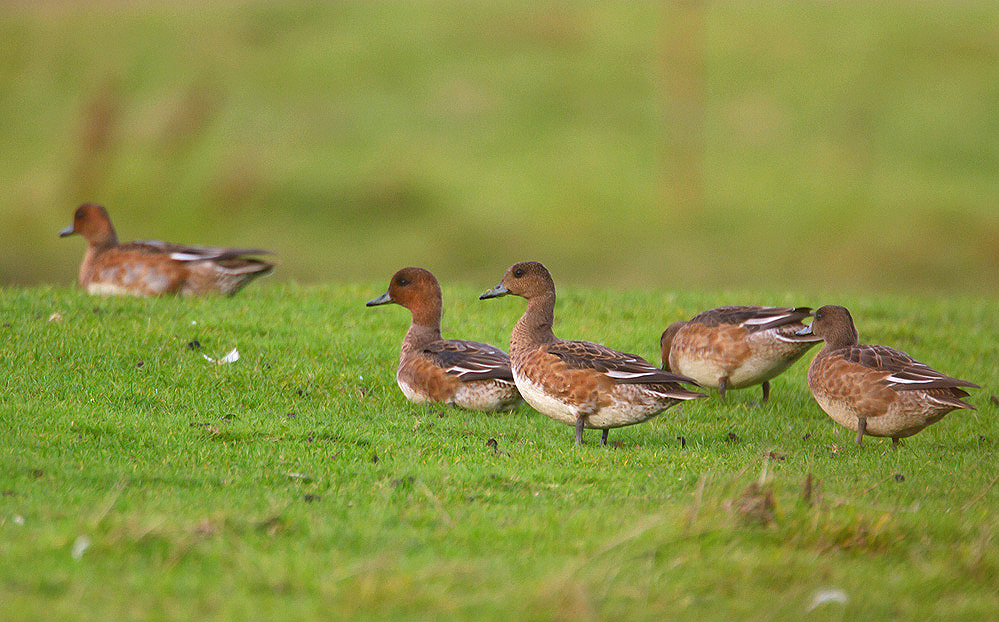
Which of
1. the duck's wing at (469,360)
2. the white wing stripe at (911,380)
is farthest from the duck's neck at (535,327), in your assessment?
the white wing stripe at (911,380)

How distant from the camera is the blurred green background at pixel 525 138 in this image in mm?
29766

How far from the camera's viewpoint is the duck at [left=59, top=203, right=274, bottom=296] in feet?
39.7

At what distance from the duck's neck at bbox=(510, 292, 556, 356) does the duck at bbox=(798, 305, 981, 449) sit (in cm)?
227

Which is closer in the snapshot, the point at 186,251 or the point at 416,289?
the point at 416,289

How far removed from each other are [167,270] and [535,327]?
222 inches

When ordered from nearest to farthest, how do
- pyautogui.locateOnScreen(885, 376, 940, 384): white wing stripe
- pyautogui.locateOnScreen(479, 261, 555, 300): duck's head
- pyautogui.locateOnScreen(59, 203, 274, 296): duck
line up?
pyautogui.locateOnScreen(885, 376, 940, 384): white wing stripe, pyautogui.locateOnScreen(479, 261, 555, 300): duck's head, pyautogui.locateOnScreen(59, 203, 274, 296): duck

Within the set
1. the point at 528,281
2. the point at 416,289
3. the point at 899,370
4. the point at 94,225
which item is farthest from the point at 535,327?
the point at 94,225

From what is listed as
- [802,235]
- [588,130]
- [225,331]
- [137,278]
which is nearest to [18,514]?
[225,331]

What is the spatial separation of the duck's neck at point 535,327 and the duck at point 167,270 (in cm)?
463

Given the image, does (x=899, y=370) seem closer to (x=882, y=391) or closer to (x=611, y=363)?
(x=882, y=391)

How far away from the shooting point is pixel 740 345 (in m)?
9.64

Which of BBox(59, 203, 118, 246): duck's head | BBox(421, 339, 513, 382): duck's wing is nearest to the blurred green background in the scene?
BBox(59, 203, 118, 246): duck's head

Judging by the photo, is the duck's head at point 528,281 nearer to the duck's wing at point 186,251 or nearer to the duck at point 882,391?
the duck at point 882,391

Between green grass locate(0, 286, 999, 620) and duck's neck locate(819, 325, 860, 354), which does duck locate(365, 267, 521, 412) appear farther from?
duck's neck locate(819, 325, 860, 354)
